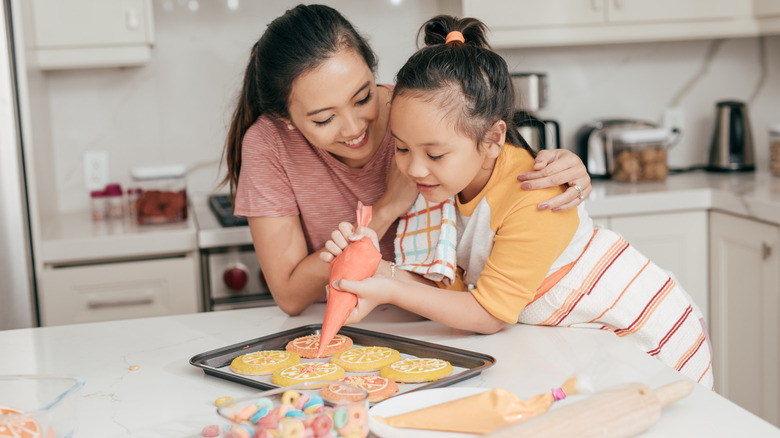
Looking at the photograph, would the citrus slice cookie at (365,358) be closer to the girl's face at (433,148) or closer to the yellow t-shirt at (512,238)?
the yellow t-shirt at (512,238)

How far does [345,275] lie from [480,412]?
339 mm

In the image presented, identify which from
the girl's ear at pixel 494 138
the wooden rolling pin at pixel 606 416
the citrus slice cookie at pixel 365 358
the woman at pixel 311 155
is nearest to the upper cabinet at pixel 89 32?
the woman at pixel 311 155

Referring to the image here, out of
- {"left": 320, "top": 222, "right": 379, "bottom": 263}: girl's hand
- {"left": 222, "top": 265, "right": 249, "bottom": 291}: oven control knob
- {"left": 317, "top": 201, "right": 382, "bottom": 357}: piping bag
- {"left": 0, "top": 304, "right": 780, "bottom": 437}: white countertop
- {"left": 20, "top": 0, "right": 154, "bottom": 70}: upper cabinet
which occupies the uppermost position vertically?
{"left": 20, "top": 0, "right": 154, "bottom": 70}: upper cabinet

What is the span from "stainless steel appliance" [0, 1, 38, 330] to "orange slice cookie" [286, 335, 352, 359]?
1.31m

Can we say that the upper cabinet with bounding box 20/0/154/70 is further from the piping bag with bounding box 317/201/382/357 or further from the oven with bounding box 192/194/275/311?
the piping bag with bounding box 317/201/382/357

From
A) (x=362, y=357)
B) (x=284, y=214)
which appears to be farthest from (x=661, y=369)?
(x=284, y=214)

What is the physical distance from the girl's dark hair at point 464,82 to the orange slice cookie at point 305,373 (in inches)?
16.9

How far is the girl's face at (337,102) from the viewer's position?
4.34 feet

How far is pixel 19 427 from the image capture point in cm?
75

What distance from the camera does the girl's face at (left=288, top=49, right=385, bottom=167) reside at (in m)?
1.32

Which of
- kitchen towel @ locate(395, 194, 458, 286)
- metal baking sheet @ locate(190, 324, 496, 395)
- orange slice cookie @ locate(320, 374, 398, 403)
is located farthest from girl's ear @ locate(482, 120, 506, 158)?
orange slice cookie @ locate(320, 374, 398, 403)

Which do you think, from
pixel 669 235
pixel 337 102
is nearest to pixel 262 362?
pixel 337 102

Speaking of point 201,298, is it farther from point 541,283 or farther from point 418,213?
point 541,283

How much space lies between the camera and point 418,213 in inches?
55.8
